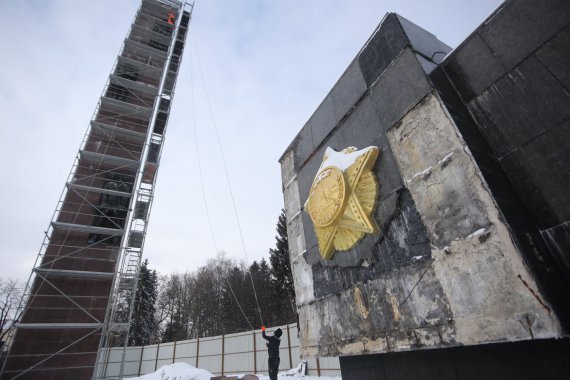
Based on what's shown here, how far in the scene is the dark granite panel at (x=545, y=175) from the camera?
8.58ft

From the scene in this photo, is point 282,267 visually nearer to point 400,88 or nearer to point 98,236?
point 98,236

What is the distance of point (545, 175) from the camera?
2.76 meters

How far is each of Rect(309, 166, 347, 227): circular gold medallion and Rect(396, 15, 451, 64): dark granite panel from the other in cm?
204

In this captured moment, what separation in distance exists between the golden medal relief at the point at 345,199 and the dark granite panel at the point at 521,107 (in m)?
1.37

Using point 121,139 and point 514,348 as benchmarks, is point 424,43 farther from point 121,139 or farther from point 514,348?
point 121,139

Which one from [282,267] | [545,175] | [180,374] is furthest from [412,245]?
[282,267]

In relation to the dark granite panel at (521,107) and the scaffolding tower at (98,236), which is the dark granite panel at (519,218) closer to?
the dark granite panel at (521,107)

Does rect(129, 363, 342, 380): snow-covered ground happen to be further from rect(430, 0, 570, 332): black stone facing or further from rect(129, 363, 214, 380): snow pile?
rect(430, 0, 570, 332): black stone facing

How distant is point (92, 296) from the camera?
42.1 feet

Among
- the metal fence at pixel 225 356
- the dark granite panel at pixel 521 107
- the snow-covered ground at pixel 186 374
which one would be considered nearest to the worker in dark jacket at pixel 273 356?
the snow-covered ground at pixel 186 374

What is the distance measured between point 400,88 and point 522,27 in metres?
1.35

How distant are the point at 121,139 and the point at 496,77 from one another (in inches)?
720

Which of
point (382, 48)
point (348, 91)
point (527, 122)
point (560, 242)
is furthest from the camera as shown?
point (348, 91)

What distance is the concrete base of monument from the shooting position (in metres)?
2.35
